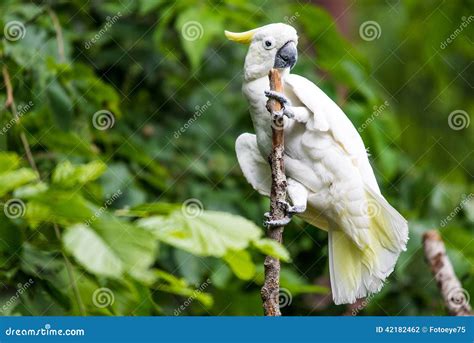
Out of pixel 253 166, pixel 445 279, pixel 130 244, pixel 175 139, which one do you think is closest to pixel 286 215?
pixel 253 166

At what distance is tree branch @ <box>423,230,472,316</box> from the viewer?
2.29 m

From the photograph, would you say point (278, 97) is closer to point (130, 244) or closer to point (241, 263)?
point (241, 263)

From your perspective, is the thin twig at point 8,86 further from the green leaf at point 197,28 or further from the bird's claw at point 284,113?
the bird's claw at point 284,113

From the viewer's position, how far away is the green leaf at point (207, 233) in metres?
1.30

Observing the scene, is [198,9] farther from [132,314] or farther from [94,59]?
[132,314]

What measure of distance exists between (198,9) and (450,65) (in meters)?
1.71

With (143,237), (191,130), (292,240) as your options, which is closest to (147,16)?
(191,130)

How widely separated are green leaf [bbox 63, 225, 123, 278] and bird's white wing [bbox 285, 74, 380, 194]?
0.68 meters

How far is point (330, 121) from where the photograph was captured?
1813 mm

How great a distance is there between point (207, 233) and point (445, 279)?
49.8 inches

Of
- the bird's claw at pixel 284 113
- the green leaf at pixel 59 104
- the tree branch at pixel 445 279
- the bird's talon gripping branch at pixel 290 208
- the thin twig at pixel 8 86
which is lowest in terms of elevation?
the thin twig at pixel 8 86

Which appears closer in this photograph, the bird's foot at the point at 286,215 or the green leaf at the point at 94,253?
the green leaf at the point at 94,253

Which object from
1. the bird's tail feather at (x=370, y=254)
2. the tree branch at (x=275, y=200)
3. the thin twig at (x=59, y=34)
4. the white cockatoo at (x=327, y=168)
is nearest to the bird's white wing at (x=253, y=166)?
the white cockatoo at (x=327, y=168)

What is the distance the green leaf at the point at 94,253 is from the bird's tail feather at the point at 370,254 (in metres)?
0.74
